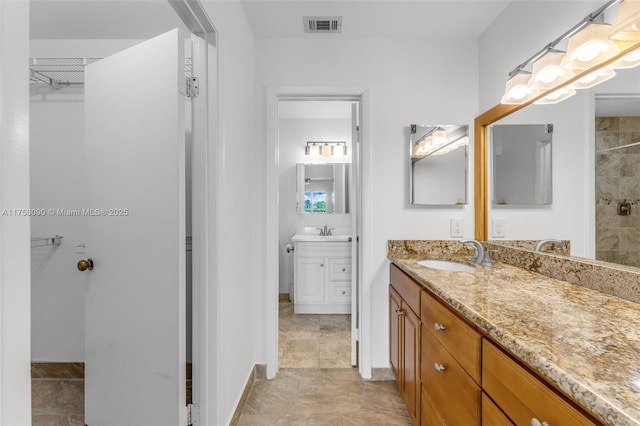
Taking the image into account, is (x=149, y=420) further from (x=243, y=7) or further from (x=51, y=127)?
(x=243, y=7)

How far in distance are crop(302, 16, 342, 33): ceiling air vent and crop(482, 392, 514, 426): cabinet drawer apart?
6.75ft

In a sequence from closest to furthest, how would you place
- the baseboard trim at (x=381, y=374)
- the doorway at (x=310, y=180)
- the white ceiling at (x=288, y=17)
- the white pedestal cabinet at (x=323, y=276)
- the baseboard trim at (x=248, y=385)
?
1. the baseboard trim at (x=248, y=385)
2. the white ceiling at (x=288, y=17)
3. the baseboard trim at (x=381, y=374)
4. the white pedestal cabinet at (x=323, y=276)
5. the doorway at (x=310, y=180)

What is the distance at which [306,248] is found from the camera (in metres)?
3.11

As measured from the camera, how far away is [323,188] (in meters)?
3.68

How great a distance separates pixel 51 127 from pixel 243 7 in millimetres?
1509

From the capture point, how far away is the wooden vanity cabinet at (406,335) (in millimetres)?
1438

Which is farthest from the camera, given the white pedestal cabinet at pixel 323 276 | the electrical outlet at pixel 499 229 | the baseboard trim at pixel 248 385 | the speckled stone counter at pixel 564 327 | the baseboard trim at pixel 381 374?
the white pedestal cabinet at pixel 323 276

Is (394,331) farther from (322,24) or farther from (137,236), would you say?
(322,24)

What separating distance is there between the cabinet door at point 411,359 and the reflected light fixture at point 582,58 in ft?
4.19

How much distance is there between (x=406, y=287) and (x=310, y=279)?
1.67 metres

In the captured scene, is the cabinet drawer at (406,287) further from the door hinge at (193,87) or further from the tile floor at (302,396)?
the door hinge at (193,87)

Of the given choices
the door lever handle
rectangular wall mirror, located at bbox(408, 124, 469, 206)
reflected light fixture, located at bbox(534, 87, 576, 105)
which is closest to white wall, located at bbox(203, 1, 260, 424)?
the door lever handle

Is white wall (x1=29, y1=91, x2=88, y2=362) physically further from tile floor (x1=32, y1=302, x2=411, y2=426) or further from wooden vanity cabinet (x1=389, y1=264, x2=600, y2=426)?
wooden vanity cabinet (x1=389, y1=264, x2=600, y2=426)
